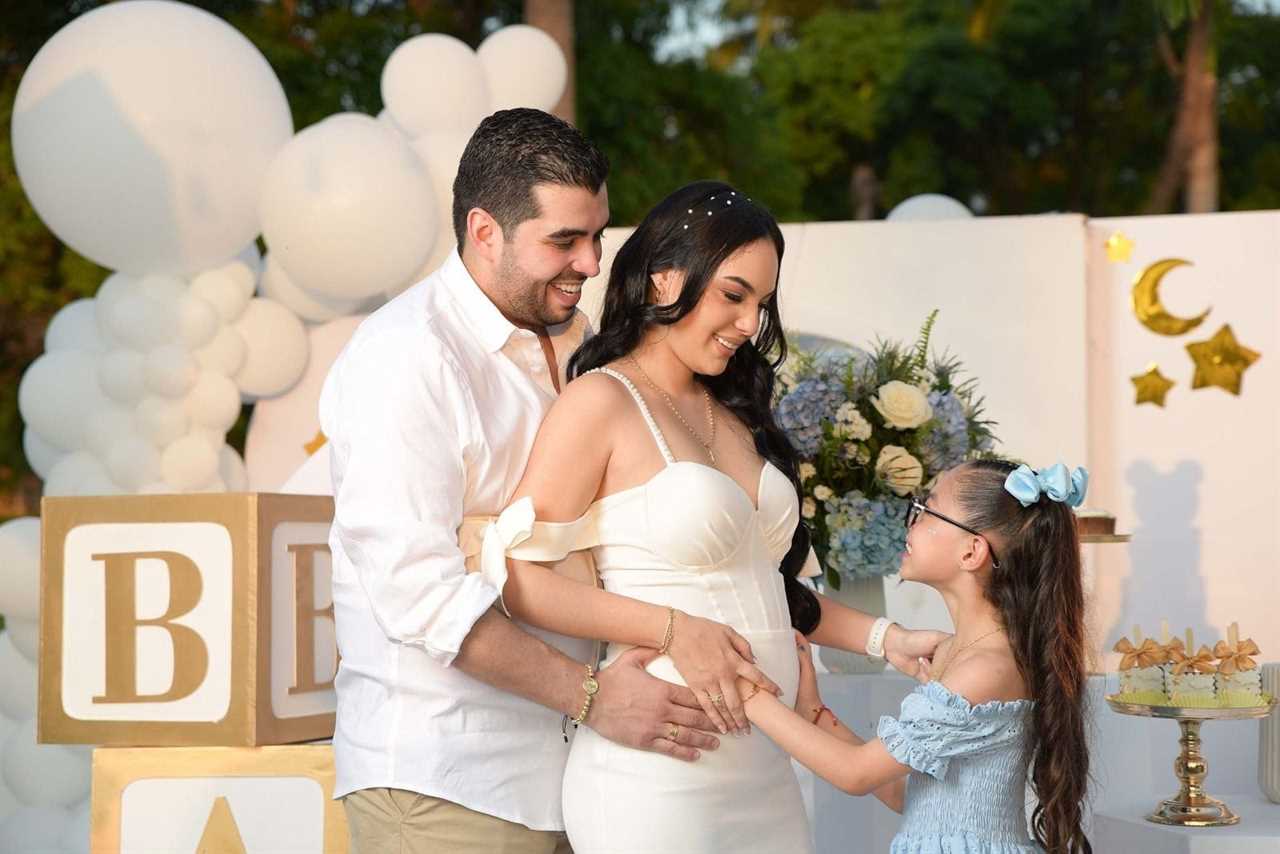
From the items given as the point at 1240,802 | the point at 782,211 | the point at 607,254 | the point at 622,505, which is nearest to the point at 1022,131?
the point at 782,211

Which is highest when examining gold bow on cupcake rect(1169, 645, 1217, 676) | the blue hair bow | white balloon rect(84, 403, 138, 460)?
white balloon rect(84, 403, 138, 460)

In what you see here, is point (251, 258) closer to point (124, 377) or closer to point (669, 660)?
point (124, 377)

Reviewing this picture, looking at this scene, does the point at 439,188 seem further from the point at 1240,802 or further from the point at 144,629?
the point at 1240,802

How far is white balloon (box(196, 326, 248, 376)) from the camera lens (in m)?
6.03

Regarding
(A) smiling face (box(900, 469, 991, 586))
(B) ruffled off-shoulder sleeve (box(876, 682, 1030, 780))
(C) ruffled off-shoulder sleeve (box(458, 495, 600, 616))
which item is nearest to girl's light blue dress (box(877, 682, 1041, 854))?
(B) ruffled off-shoulder sleeve (box(876, 682, 1030, 780))

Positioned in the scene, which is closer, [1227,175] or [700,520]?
[700,520]

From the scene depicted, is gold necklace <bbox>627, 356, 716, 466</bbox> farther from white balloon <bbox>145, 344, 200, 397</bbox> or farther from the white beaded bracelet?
white balloon <bbox>145, 344, 200, 397</bbox>

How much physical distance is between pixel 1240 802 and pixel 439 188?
11.4 feet

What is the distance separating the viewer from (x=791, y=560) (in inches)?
119

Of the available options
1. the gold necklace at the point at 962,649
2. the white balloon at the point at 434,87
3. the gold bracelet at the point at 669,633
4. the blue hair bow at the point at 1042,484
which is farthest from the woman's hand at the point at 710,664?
the white balloon at the point at 434,87

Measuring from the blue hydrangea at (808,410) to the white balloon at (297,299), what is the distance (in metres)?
2.65

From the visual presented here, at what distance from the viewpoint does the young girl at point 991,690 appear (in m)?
2.78

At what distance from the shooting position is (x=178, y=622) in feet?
11.7

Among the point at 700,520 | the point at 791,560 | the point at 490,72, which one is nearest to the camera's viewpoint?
the point at 700,520
